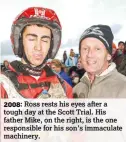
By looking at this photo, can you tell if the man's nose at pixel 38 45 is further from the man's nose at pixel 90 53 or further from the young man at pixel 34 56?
the man's nose at pixel 90 53

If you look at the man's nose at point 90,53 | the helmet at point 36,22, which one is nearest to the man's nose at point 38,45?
the helmet at point 36,22

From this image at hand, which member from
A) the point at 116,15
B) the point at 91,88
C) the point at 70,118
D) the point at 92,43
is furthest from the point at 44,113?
the point at 116,15

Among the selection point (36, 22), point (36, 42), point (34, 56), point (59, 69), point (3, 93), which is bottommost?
point (3, 93)

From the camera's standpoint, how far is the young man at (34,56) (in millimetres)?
3689

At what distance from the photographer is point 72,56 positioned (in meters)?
3.69

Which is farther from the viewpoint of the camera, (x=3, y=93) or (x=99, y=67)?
Result: (x=99, y=67)

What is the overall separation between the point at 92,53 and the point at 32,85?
23.8 inches

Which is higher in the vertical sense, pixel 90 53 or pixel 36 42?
pixel 36 42

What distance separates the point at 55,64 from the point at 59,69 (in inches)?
2.2

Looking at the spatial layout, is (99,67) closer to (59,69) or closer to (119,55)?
(119,55)

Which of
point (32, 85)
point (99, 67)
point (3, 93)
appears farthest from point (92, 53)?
point (3, 93)

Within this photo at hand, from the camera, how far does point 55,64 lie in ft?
12.3

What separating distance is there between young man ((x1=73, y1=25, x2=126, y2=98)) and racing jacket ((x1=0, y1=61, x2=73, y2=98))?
0.44ft

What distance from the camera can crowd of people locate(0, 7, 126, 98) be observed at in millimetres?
3699
